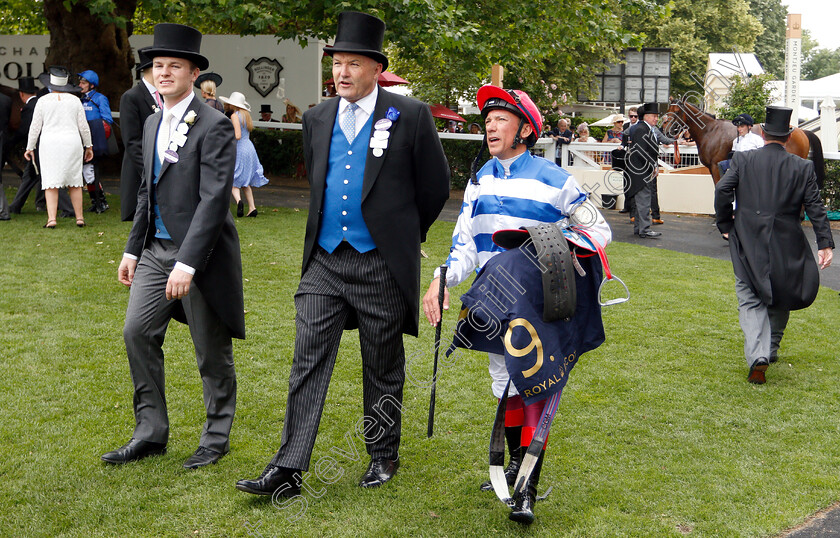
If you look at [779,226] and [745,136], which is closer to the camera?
[779,226]

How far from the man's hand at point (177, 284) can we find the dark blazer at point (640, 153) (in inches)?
411

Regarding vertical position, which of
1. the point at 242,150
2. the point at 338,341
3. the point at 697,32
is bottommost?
the point at 338,341

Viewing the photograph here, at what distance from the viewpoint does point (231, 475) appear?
434 cm

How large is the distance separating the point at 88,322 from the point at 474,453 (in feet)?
12.9

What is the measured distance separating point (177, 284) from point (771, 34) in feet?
201

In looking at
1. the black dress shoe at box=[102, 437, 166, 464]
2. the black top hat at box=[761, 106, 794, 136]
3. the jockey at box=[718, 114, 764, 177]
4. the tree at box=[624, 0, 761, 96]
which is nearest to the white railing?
the jockey at box=[718, 114, 764, 177]

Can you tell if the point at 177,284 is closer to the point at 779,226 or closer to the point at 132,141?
the point at 132,141

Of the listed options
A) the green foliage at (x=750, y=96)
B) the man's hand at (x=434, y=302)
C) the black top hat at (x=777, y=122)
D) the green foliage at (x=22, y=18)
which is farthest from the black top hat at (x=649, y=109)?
the green foliage at (x=22, y=18)

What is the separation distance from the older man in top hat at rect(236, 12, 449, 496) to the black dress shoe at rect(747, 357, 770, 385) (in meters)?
3.08

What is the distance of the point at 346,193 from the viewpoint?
162 inches

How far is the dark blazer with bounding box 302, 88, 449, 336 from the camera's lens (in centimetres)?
411

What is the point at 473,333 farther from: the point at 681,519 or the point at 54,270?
the point at 54,270

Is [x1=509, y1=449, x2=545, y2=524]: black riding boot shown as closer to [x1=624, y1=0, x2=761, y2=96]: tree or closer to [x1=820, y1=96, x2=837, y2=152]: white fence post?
[x1=820, y1=96, x2=837, y2=152]: white fence post

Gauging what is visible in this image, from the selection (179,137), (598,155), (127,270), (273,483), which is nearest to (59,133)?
(127,270)
